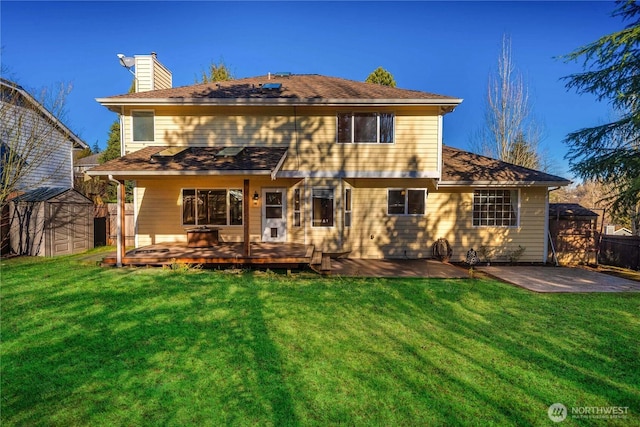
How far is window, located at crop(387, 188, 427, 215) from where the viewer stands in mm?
11812

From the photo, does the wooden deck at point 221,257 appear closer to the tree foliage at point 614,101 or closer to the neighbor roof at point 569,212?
the neighbor roof at point 569,212

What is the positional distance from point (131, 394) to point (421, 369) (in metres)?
3.29

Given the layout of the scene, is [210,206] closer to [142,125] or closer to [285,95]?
[142,125]

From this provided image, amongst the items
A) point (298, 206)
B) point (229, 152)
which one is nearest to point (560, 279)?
point (298, 206)

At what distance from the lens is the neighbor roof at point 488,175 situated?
10891 mm

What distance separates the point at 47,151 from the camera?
13359 mm

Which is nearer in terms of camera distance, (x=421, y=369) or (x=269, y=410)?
(x=269, y=410)

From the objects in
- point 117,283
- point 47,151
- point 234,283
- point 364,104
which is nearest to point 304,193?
point 364,104

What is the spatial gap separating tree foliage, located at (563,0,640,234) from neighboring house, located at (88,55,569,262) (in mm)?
1305

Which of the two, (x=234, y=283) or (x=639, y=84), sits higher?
(x=639, y=84)

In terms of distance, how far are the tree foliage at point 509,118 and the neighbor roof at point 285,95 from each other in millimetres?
10376

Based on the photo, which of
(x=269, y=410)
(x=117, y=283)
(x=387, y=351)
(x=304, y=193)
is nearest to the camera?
(x=269, y=410)

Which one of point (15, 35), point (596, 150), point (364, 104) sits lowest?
point (596, 150)

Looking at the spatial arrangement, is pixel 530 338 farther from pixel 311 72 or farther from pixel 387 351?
pixel 311 72
